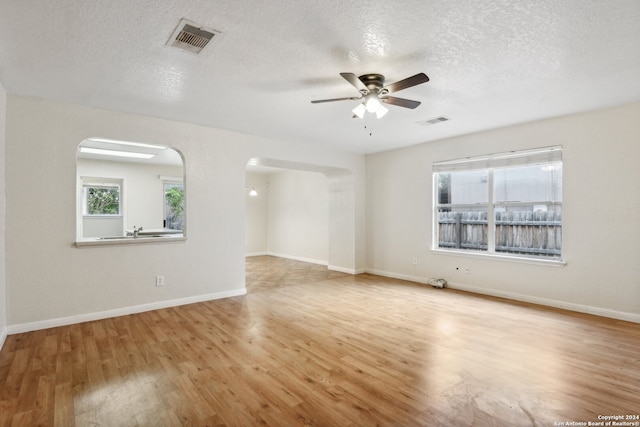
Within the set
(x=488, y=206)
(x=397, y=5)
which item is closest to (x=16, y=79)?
(x=397, y=5)

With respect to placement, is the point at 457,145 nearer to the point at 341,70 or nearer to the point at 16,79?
the point at 341,70

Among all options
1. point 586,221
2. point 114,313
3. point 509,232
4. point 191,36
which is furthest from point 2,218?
point 586,221

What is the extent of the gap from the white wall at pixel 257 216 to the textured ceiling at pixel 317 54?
5621 millimetres

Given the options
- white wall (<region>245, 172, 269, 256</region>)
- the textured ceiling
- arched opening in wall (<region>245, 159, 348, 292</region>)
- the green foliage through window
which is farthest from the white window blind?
the green foliage through window

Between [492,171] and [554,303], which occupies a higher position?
[492,171]

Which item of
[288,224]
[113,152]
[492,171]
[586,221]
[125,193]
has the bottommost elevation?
[288,224]

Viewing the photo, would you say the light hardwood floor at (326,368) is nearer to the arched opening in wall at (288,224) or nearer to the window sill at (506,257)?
the window sill at (506,257)

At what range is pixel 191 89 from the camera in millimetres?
3312

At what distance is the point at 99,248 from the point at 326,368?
311cm

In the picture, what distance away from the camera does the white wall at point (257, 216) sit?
9.61 meters

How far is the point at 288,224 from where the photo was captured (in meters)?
9.26

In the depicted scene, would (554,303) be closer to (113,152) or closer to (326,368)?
(326,368)

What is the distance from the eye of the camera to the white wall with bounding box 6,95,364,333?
3.44m

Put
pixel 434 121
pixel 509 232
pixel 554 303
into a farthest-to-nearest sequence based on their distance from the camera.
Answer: pixel 509 232
pixel 434 121
pixel 554 303
